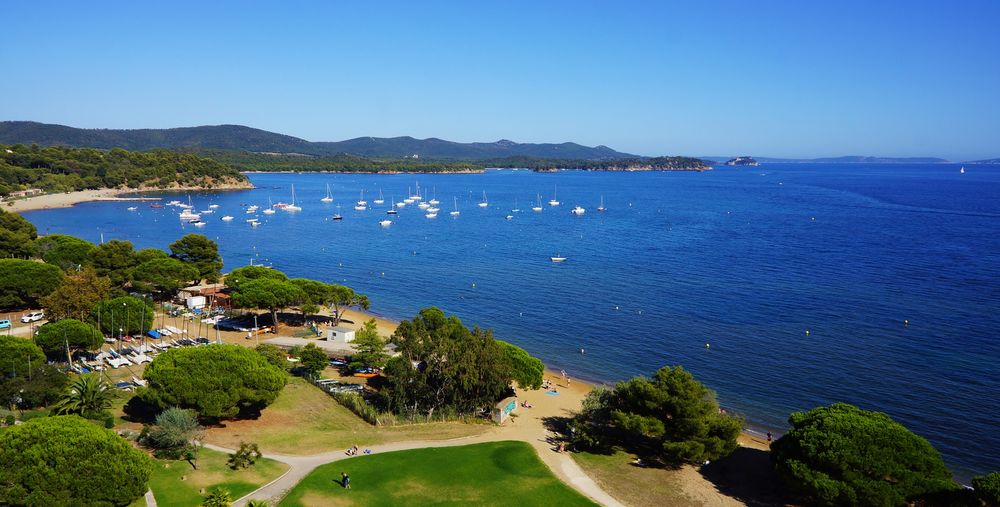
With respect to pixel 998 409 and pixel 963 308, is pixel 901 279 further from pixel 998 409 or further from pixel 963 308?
pixel 998 409

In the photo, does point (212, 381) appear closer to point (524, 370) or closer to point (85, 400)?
point (85, 400)

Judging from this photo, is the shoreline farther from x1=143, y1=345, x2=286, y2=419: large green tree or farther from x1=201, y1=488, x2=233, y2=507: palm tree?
x1=201, y1=488, x2=233, y2=507: palm tree

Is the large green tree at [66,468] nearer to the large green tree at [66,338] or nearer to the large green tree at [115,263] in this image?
the large green tree at [66,338]

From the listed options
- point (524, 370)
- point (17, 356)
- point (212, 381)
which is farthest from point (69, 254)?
point (524, 370)

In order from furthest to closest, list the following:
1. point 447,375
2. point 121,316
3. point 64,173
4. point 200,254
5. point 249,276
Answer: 1. point 64,173
2. point 200,254
3. point 249,276
4. point 121,316
5. point 447,375

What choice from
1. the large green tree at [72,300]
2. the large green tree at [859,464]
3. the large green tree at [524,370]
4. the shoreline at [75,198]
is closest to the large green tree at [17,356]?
the large green tree at [72,300]

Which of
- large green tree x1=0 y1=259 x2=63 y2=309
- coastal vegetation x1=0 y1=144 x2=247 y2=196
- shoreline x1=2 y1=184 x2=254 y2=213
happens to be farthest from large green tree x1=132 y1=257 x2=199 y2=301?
coastal vegetation x1=0 y1=144 x2=247 y2=196

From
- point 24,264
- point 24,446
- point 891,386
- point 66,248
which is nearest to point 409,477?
point 24,446
